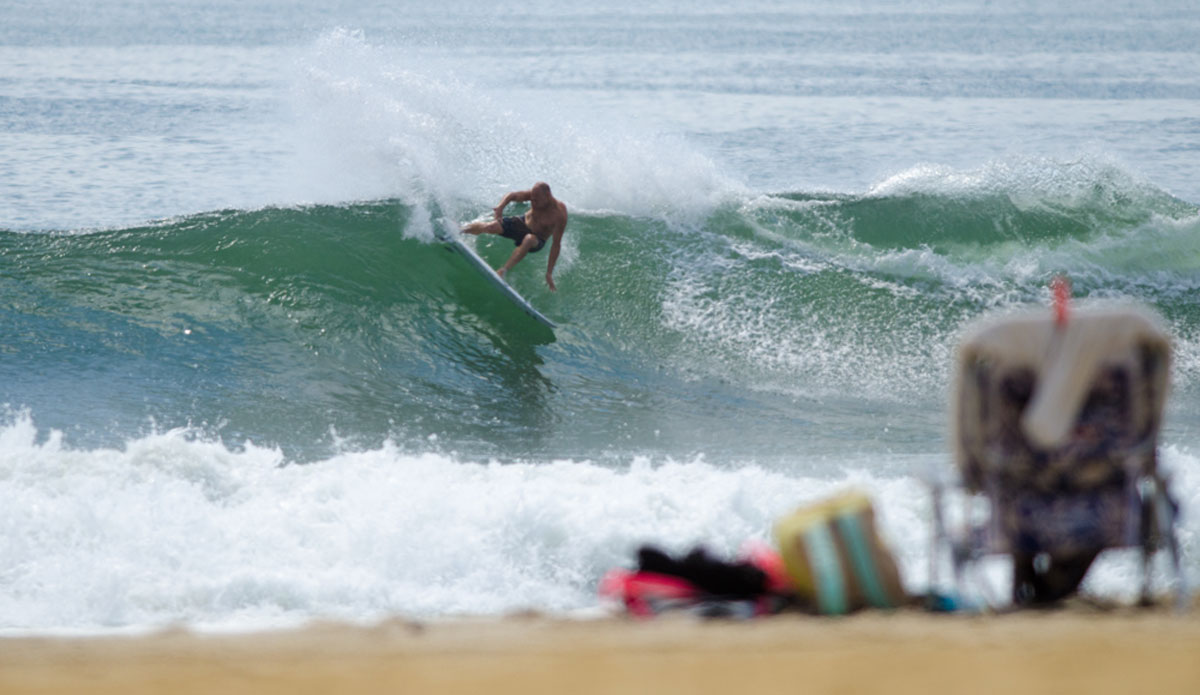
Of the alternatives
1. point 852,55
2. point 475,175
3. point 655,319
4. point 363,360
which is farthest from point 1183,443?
point 852,55

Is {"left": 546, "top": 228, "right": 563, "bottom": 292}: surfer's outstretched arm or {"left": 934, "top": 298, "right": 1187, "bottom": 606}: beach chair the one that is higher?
{"left": 546, "top": 228, "right": 563, "bottom": 292}: surfer's outstretched arm

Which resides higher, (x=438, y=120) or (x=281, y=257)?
(x=438, y=120)

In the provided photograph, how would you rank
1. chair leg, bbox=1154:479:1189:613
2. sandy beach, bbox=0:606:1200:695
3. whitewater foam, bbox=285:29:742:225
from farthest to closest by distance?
whitewater foam, bbox=285:29:742:225 < chair leg, bbox=1154:479:1189:613 < sandy beach, bbox=0:606:1200:695

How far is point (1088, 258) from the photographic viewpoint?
39.9 ft

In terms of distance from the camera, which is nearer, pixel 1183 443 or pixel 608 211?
pixel 1183 443

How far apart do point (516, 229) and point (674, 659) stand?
7.92 m

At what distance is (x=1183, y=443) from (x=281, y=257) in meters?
8.01

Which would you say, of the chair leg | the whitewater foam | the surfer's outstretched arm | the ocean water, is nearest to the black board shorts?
the surfer's outstretched arm

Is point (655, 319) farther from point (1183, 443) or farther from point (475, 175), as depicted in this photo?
point (1183, 443)

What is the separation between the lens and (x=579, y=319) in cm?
1041

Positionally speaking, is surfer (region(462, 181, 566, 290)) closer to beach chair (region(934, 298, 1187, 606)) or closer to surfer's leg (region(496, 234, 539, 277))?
surfer's leg (region(496, 234, 539, 277))

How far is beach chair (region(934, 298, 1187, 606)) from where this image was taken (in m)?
2.75

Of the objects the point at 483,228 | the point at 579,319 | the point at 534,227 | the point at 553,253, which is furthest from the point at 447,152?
the point at 579,319

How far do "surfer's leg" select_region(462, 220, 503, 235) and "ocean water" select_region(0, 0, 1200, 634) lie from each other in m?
0.41
